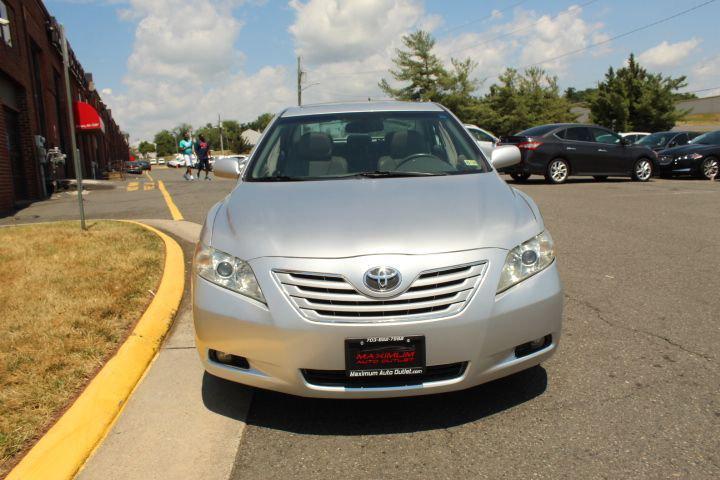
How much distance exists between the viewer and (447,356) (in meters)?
2.57

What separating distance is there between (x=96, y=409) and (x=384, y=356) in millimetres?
1485

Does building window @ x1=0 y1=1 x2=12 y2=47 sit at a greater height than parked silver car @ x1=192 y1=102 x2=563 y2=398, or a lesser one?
greater

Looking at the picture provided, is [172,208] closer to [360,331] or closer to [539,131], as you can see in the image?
[539,131]

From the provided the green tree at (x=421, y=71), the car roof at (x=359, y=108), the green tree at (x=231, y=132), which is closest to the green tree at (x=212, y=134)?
the green tree at (x=231, y=132)

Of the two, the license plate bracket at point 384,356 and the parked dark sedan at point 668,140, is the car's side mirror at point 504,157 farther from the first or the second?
the parked dark sedan at point 668,140

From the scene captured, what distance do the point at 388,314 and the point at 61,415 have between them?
5.38ft

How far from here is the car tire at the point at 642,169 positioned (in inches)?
648

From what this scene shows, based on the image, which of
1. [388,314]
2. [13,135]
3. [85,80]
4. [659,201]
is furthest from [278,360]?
[85,80]

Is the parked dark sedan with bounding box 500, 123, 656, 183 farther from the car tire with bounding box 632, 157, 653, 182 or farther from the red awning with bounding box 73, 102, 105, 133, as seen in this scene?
the red awning with bounding box 73, 102, 105, 133

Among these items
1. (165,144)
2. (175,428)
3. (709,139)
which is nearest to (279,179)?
(175,428)

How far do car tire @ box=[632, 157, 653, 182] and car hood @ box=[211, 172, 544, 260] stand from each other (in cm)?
1462

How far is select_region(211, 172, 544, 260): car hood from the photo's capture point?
8.82ft

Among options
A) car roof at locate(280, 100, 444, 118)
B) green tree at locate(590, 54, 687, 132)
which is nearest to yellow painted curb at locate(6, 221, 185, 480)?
car roof at locate(280, 100, 444, 118)

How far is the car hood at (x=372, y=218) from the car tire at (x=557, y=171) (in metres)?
12.7
